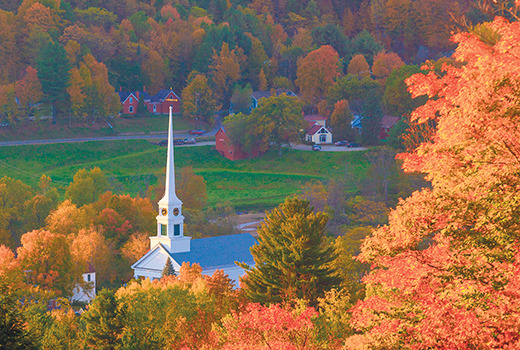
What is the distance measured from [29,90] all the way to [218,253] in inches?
2638

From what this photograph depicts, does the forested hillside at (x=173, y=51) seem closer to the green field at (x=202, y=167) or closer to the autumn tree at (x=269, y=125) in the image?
the green field at (x=202, y=167)

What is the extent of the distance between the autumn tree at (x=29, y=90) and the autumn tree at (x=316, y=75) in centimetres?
5105

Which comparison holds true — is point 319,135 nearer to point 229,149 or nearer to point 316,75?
point 229,149

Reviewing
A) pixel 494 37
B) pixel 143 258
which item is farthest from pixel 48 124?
pixel 494 37

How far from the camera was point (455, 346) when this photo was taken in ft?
43.3

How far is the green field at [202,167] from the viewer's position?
314 feet

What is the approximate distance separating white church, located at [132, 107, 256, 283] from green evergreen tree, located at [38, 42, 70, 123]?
6419 cm

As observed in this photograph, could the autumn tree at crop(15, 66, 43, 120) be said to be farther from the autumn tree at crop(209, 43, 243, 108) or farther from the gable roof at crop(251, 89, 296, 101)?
the gable roof at crop(251, 89, 296, 101)

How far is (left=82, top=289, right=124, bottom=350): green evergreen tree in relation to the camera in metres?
24.9

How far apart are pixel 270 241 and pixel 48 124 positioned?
9195cm

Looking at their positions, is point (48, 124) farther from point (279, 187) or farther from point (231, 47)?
point (231, 47)

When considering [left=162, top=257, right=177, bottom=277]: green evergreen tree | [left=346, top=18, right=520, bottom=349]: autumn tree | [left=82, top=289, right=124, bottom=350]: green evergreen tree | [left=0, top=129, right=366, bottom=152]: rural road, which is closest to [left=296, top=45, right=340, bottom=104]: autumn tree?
[left=0, top=129, right=366, bottom=152]: rural road

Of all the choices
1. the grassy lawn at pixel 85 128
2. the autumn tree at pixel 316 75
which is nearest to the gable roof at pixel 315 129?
the grassy lawn at pixel 85 128

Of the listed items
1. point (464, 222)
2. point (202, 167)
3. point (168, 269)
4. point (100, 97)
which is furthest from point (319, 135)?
point (464, 222)
